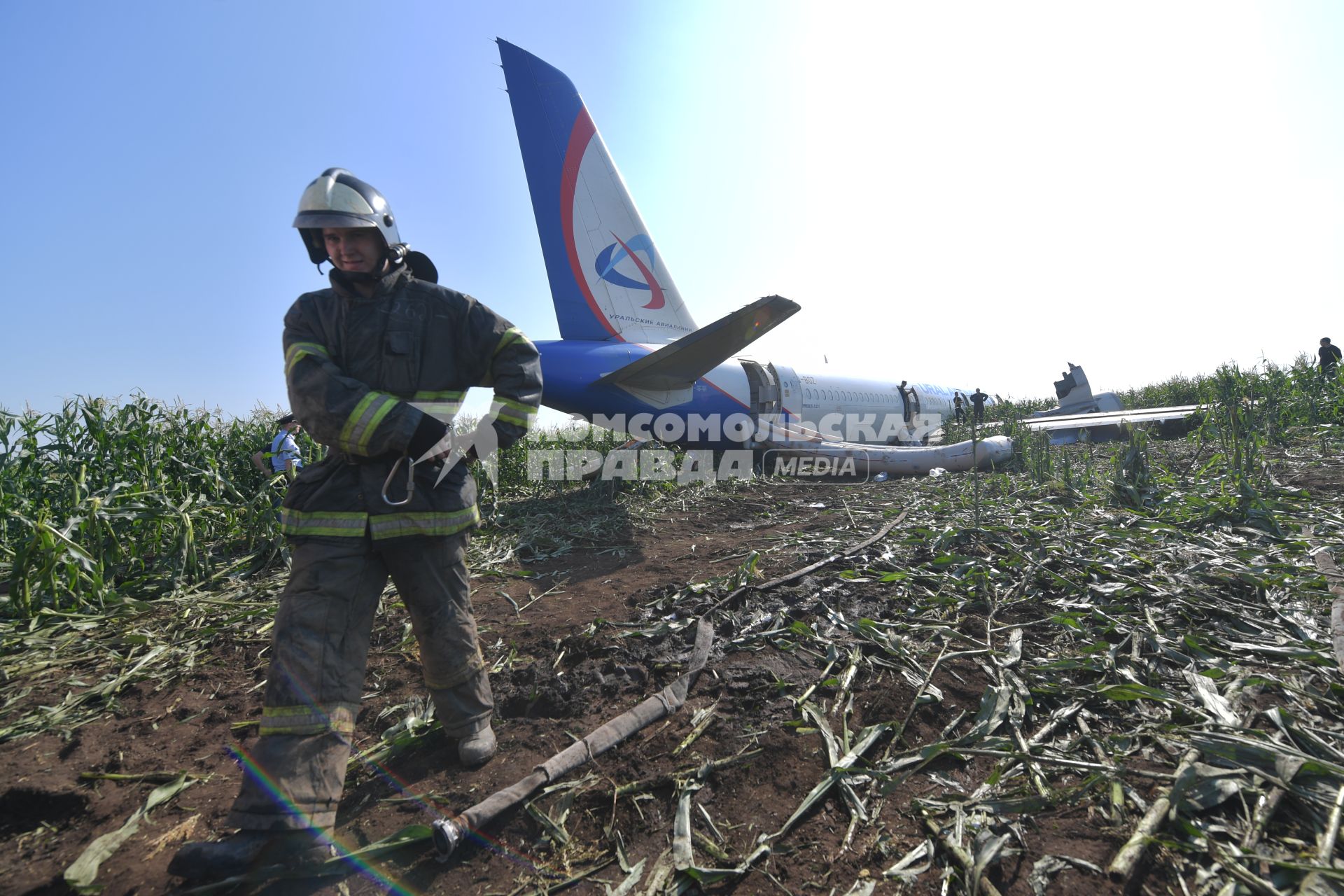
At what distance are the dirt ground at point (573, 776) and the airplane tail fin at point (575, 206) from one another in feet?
22.0

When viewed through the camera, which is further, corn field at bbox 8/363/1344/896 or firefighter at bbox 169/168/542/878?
firefighter at bbox 169/168/542/878

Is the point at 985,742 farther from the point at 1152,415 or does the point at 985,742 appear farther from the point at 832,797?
the point at 1152,415

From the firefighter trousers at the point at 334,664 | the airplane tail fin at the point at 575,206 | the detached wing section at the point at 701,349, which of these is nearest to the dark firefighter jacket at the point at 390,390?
the firefighter trousers at the point at 334,664

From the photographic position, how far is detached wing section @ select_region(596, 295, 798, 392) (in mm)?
7906

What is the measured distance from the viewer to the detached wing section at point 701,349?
25.9 ft

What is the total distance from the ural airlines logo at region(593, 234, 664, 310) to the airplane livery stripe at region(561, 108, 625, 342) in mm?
371

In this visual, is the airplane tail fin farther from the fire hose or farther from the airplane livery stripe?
the fire hose

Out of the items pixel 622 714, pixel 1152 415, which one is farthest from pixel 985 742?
pixel 1152 415

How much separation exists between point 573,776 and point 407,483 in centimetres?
135

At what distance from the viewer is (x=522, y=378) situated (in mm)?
2609

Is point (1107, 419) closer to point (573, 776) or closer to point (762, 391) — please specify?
point (762, 391)

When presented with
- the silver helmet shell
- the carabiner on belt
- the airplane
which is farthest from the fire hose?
the airplane

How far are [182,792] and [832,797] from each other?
2.57 meters

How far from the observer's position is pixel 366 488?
7.46 ft
